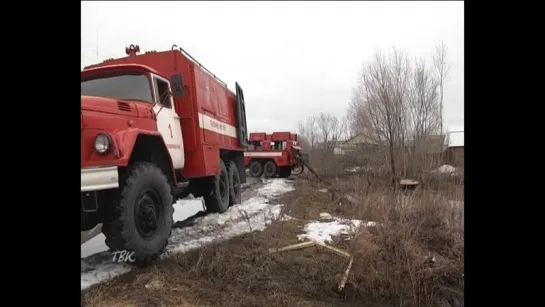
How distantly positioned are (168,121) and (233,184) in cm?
388

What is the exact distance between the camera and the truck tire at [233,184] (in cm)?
870

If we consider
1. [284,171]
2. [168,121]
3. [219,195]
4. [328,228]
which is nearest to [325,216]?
[328,228]

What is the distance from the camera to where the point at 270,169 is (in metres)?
20.1

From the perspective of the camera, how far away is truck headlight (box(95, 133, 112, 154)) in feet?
11.5

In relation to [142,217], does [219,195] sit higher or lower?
lower

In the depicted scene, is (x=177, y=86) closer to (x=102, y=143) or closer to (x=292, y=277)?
(x=102, y=143)

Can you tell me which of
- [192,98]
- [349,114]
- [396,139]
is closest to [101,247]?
[192,98]

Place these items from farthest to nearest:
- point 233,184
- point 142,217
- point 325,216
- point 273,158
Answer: point 273,158 < point 233,184 < point 325,216 < point 142,217

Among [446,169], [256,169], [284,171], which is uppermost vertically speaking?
[446,169]

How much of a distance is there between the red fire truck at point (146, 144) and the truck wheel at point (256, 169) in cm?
1216
